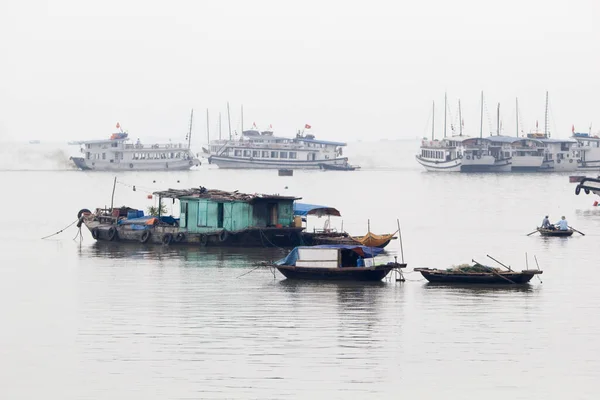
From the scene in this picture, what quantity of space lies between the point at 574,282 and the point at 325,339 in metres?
14.4

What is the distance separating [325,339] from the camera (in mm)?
27672

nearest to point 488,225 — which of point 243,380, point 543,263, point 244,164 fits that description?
point 543,263

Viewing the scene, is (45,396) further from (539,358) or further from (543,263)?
(543,263)

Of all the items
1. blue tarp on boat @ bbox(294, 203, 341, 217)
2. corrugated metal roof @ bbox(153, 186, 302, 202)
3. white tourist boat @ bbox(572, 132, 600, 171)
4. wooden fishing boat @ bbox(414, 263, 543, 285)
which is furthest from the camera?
white tourist boat @ bbox(572, 132, 600, 171)

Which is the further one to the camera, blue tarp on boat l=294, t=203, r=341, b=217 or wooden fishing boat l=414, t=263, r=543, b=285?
blue tarp on boat l=294, t=203, r=341, b=217

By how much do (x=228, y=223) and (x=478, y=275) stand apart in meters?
15.4

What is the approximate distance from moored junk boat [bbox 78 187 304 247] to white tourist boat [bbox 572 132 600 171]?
11768 centimetres

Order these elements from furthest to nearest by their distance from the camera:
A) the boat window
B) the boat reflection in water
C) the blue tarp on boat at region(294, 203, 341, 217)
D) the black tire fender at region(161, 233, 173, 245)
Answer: the blue tarp on boat at region(294, 203, 341, 217)
the black tire fender at region(161, 233, 173, 245)
the boat window
the boat reflection in water

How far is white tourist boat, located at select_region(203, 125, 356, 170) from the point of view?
165m

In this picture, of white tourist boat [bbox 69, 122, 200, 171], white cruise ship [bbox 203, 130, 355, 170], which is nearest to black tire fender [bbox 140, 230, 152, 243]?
white tourist boat [bbox 69, 122, 200, 171]

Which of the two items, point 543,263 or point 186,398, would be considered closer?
point 186,398

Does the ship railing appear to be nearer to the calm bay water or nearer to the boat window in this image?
the calm bay water

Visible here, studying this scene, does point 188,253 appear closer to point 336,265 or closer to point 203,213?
point 203,213

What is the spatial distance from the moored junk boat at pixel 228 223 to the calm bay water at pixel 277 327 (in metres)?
0.81
